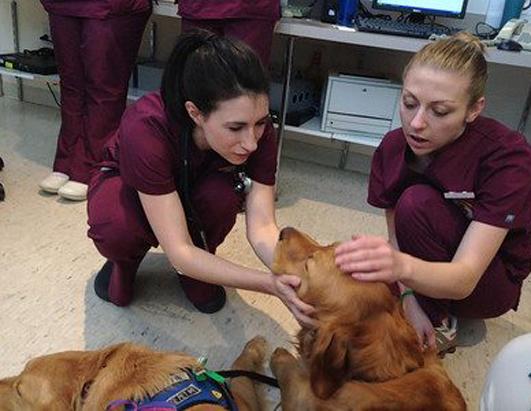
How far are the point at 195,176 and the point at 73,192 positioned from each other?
3.34 feet

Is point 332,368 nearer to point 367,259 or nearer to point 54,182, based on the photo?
point 367,259

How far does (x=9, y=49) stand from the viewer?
348 cm

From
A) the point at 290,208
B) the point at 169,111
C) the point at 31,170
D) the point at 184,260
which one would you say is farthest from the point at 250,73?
the point at 31,170

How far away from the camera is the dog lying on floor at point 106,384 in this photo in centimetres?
89

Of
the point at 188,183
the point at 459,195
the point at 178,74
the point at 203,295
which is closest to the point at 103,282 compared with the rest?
the point at 203,295

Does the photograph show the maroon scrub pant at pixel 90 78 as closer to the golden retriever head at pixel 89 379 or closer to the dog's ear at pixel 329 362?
the golden retriever head at pixel 89 379

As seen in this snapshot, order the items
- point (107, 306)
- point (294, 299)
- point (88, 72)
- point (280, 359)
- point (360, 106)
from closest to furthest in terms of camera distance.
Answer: point (294, 299), point (280, 359), point (107, 306), point (88, 72), point (360, 106)

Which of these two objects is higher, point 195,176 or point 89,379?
point 195,176

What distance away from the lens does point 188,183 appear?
57.0 inches

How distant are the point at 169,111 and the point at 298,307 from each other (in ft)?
1.98

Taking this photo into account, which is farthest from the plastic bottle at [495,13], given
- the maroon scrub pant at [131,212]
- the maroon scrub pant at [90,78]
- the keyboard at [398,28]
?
the maroon scrub pant at [131,212]

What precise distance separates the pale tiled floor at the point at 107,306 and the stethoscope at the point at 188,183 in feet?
0.90

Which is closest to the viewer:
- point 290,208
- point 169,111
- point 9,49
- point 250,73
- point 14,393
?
point 14,393

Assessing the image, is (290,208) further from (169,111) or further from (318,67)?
(169,111)
